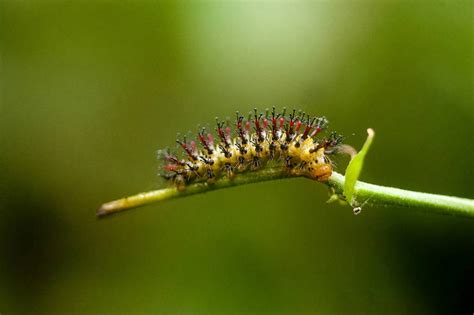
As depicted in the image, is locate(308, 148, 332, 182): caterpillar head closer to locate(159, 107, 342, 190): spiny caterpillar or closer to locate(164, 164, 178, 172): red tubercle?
locate(159, 107, 342, 190): spiny caterpillar

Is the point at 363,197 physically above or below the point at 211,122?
below

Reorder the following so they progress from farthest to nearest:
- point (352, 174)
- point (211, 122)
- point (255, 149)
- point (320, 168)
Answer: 1. point (211, 122)
2. point (255, 149)
3. point (320, 168)
4. point (352, 174)

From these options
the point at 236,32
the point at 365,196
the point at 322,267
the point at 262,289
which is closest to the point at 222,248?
the point at 262,289

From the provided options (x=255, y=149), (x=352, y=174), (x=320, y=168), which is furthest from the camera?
(x=255, y=149)

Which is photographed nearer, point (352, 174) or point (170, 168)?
point (352, 174)

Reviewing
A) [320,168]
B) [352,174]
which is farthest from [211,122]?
[352,174]

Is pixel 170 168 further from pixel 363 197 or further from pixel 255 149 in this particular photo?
pixel 363 197

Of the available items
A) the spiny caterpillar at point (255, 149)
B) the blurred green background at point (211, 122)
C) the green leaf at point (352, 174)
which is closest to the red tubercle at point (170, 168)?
the spiny caterpillar at point (255, 149)

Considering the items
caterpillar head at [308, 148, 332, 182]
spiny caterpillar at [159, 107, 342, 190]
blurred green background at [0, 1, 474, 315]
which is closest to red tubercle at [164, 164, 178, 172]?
spiny caterpillar at [159, 107, 342, 190]
